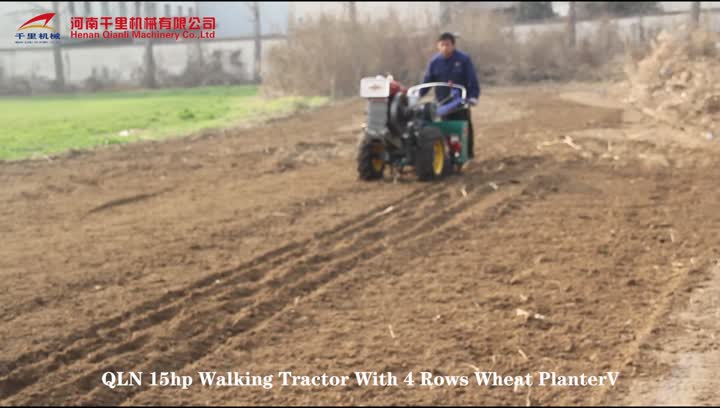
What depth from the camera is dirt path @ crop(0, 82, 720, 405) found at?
499 cm

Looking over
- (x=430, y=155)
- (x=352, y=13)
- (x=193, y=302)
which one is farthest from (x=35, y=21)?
(x=352, y=13)

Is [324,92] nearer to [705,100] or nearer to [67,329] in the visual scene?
[705,100]

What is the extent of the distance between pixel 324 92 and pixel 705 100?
20401 millimetres

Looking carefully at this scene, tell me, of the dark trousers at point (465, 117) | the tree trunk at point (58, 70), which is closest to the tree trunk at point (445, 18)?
the tree trunk at point (58, 70)

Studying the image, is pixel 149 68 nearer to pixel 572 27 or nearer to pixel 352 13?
pixel 352 13

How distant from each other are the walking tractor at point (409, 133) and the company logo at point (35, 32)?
375 cm

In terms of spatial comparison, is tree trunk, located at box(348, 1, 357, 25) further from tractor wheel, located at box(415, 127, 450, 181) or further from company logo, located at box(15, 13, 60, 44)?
company logo, located at box(15, 13, 60, 44)

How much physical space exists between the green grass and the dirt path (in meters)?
3.58

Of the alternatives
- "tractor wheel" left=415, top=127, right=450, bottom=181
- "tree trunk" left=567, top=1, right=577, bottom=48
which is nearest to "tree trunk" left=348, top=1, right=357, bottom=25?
"tree trunk" left=567, top=1, right=577, bottom=48

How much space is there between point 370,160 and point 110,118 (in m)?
14.5

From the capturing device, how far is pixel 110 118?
940 inches

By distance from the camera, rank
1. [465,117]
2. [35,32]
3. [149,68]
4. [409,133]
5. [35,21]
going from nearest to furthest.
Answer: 1. [35,32]
2. [35,21]
3. [409,133]
4. [465,117]
5. [149,68]

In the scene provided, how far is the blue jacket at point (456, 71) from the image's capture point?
11453 millimetres

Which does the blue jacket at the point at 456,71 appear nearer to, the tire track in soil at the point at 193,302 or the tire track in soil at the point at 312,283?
the tire track in soil at the point at 312,283
